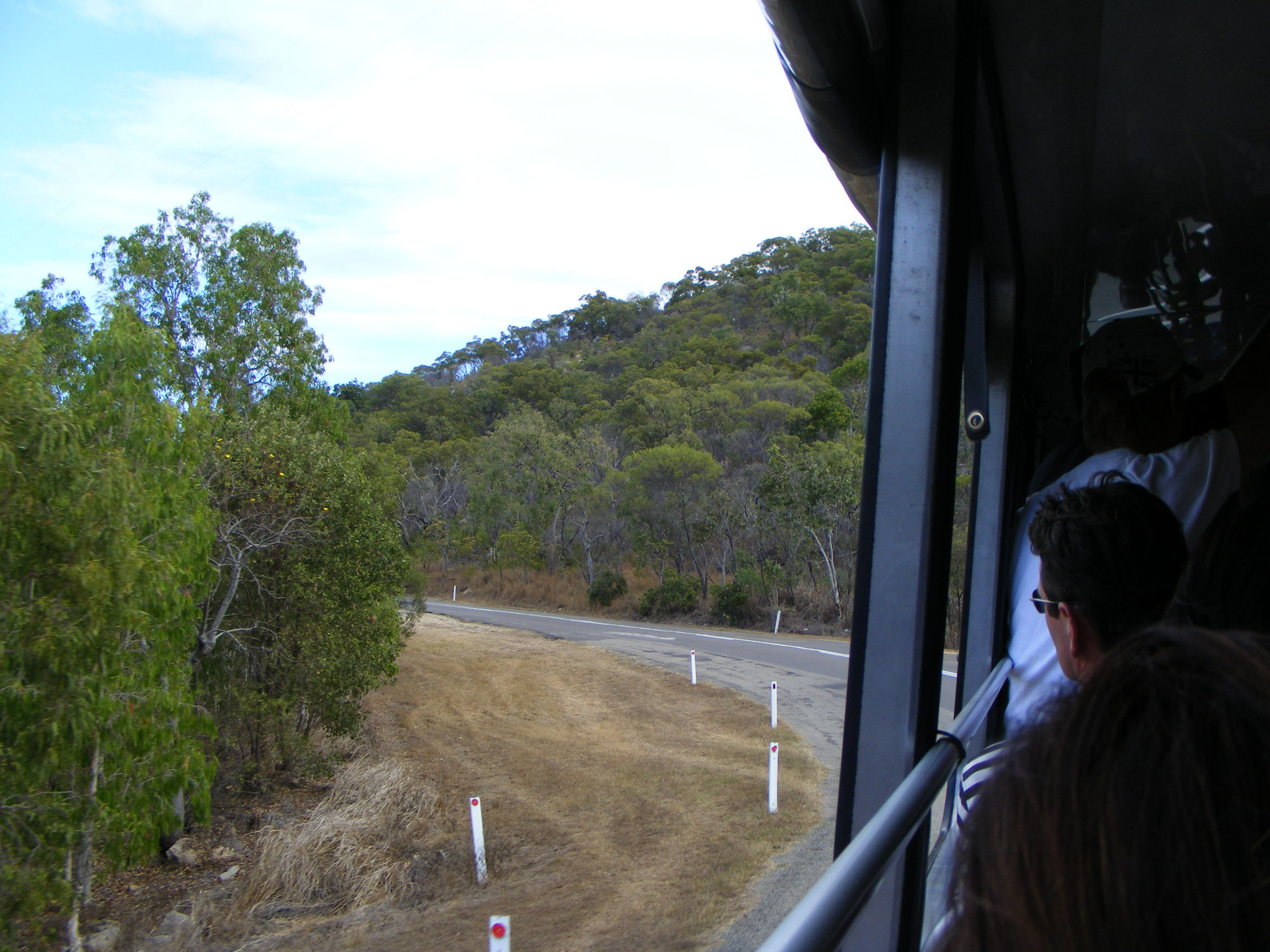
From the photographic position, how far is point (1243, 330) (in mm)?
3689

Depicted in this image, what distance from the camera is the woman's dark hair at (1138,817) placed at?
0.43 meters

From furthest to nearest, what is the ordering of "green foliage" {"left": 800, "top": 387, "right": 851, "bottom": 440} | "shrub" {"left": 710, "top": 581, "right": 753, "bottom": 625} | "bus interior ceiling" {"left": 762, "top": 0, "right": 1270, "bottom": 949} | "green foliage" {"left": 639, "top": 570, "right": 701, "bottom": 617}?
"green foliage" {"left": 639, "top": 570, "right": 701, "bottom": 617} < "green foliage" {"left": 800, "top": 387, "right": 851, "bottom": 440} < "shrub" {"left": 710, "top": 581, "right": 753, "bottom": 625} < "bus interior ceiling" {"left": 762, "top": 0, "right": 1270, "bottom": 949}

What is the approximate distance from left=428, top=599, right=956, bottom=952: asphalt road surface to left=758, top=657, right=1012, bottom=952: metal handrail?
1.32 m

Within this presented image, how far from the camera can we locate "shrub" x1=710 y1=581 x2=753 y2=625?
74.2 ft

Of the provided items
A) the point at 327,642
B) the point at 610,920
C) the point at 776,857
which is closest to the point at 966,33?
the point at 610,920

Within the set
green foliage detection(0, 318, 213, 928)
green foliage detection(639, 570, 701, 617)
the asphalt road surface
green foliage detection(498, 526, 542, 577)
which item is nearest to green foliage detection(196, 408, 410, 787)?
green foliage detection(0, 318, 213, 928)

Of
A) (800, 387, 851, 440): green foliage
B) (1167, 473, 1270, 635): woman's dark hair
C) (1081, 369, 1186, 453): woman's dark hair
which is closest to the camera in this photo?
(1167, 473, 1270, 635): woman's dark hair

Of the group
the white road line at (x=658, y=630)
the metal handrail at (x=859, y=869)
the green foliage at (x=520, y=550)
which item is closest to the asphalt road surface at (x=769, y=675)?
the white road line at (x=658, y=630)

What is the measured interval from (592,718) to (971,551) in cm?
1072

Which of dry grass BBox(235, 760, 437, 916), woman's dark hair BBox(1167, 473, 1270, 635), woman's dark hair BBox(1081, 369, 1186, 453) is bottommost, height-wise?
dry grass BBox(235, 760, 437, 916)

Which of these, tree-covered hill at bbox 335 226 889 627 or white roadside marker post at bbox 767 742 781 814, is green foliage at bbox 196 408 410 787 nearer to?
white roadside marker post at bbox 767 742 781 814

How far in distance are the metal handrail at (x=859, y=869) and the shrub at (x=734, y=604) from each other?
70.5 ft

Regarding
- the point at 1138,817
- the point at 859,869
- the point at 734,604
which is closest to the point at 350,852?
the point at 859,869

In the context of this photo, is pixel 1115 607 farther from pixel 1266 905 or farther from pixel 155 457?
pixel 155 457
